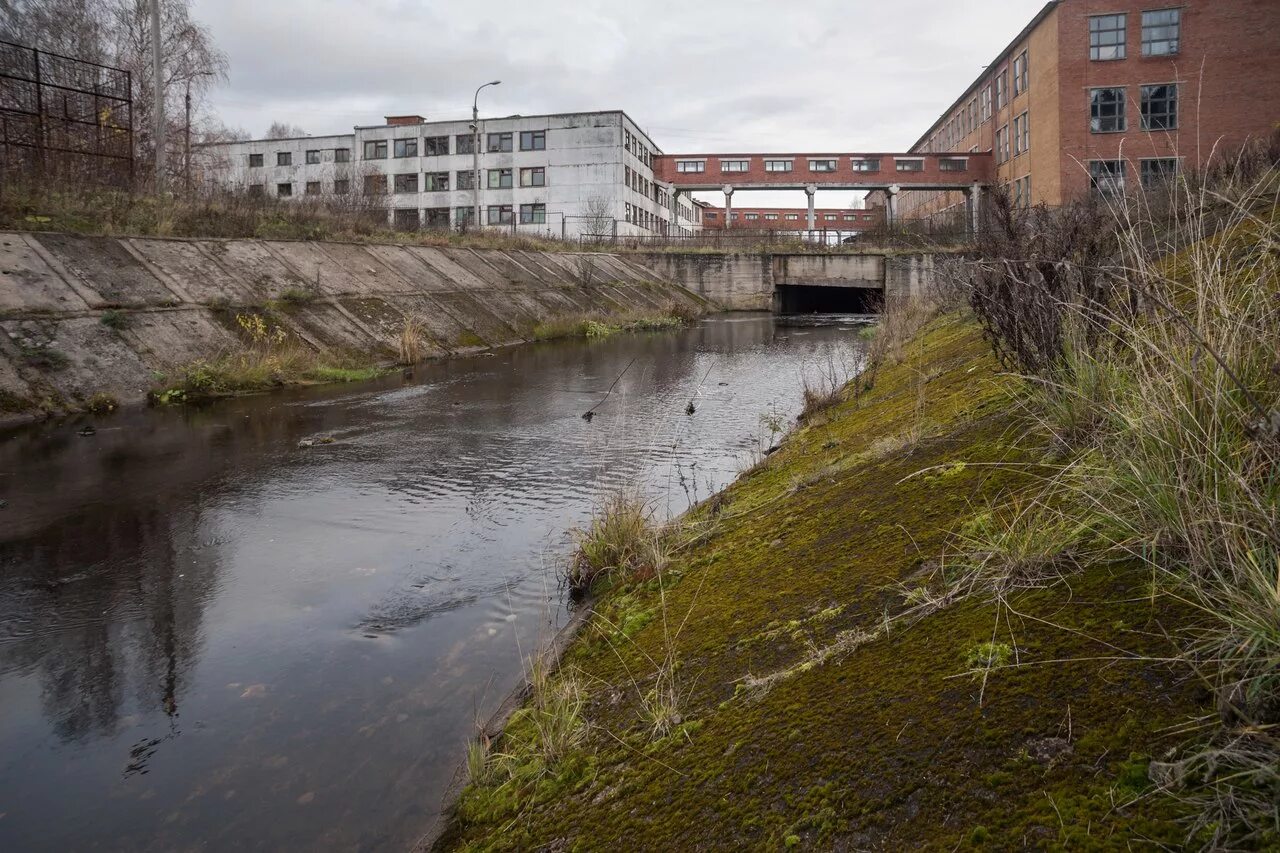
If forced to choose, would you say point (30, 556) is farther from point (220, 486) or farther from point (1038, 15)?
point (1038, 15)

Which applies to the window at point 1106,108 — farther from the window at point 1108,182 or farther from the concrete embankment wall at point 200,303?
the window at point 1108,182

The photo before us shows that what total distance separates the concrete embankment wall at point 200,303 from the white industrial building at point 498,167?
32594 millimetres

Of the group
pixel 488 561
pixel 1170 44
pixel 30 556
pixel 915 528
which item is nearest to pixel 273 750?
pixel 488 561

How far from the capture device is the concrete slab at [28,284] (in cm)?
1257

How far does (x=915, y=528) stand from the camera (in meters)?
3.69

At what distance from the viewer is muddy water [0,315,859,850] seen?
3.47 metres

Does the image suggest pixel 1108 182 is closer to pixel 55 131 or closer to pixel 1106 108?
pixel 55 131

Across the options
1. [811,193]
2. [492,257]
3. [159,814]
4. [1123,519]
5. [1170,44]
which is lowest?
[159,814]

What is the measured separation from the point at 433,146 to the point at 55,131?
47.7m

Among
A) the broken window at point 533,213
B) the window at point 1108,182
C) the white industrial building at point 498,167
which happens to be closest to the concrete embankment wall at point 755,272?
the white industrial building at point 498,167

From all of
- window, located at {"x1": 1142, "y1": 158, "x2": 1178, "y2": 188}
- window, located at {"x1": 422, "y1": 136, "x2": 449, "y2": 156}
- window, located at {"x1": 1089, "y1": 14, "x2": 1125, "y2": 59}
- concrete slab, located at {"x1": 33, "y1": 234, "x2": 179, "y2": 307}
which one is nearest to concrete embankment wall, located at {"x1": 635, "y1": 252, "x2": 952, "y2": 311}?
window, located at {"x1": 1089, "y1": 14, "x2": 1125, "y2": 59}

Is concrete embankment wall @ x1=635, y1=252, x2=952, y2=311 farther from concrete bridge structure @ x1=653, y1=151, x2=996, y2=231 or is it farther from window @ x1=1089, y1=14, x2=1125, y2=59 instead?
concrete bridge structure @ x1=653, y1=151, x2=996, y2=231

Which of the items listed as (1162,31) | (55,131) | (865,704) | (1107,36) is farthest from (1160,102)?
(865,704)

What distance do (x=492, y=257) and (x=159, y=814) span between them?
24.8 meters
